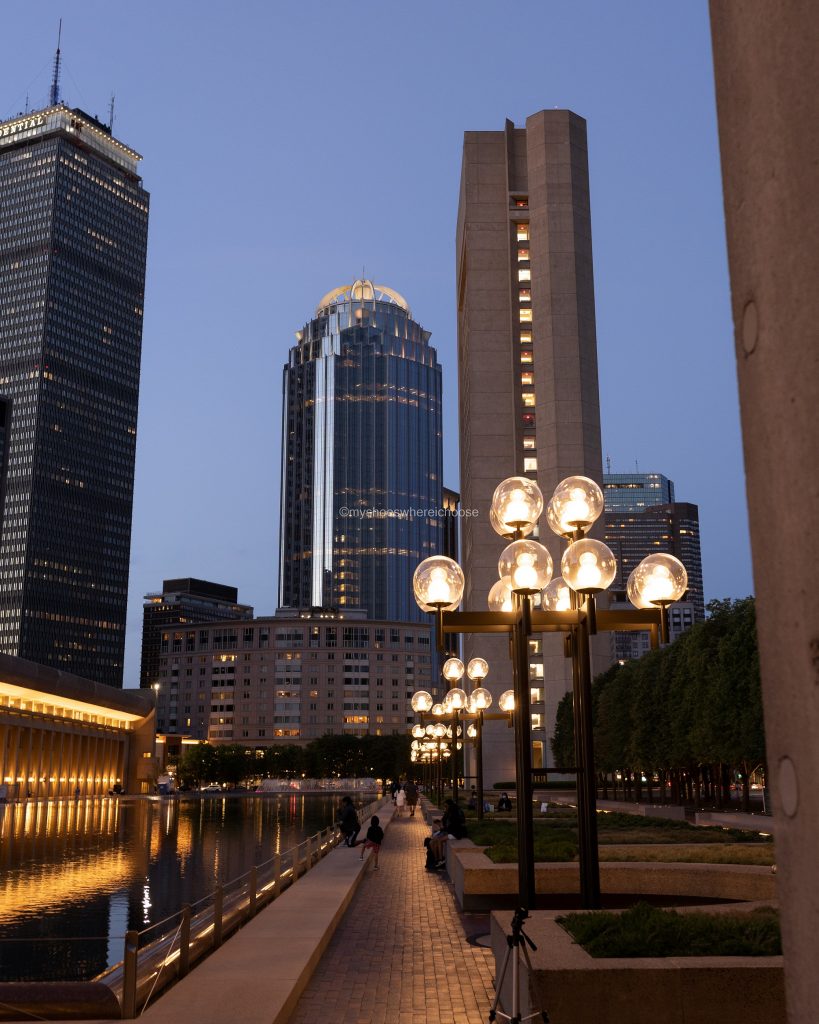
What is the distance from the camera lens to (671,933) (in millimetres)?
8648

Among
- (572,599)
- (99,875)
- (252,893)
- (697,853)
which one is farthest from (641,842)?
(99,875)

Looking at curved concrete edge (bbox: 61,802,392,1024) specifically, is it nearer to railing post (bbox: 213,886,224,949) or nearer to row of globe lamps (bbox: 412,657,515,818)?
railing post (bbox: 213,886,224,949)

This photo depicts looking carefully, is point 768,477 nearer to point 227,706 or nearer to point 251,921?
point 251,921

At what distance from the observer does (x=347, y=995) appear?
33.8 ft

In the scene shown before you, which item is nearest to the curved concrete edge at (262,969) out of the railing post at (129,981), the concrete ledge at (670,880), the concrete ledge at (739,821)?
the railing post at (129,981)

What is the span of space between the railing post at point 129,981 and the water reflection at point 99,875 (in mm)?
4191

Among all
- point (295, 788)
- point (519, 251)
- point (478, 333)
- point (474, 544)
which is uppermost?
point (519, 251)

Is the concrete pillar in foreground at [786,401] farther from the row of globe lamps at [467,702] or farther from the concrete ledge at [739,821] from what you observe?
the concrete ledge at [739,821]

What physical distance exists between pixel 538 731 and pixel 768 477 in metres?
103

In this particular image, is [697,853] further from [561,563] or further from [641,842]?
[561,563]

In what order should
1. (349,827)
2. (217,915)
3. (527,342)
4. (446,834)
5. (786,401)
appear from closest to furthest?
(786,401) → (217,915) → (446,834) → (349,827) → (527,342)

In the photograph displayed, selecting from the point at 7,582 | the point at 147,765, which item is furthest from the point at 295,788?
the point at 7,582

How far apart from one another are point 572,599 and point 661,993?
587 cm

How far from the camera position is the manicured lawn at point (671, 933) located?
8234 mm
